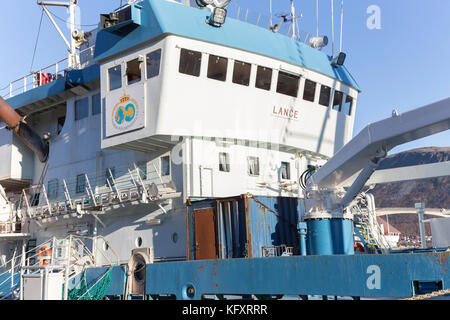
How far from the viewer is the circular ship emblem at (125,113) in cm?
1548

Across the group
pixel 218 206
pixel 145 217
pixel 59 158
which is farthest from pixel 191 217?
pixel 59 158

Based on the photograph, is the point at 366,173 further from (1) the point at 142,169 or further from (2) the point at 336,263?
(1) the point at 142,169

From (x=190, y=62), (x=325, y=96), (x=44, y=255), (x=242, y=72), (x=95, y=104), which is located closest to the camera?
(x=190, y=62)

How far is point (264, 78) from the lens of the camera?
55.0 feet

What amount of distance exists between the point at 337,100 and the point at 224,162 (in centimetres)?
566

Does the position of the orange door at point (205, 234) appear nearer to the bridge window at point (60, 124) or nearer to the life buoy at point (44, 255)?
the life buoy at point (44, 255)

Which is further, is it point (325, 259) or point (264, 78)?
point (264, 78)

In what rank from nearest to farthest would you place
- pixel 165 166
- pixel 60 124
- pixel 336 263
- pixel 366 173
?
pixel 336 263 → pixel 366 173 → pixel 165 166 → pixel 60 124

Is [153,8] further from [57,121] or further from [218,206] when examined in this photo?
[57,121]

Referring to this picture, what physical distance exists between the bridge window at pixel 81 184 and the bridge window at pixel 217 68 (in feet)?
21.8

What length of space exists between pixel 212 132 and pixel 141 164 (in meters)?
2.87

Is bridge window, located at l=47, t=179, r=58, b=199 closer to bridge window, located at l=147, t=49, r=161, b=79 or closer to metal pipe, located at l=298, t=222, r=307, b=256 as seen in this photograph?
bridge window, located at l=147, t=49, r=161, b=79

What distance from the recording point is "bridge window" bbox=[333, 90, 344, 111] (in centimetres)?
1897

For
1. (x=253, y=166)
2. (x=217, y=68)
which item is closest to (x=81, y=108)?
(x=217, y=68)
